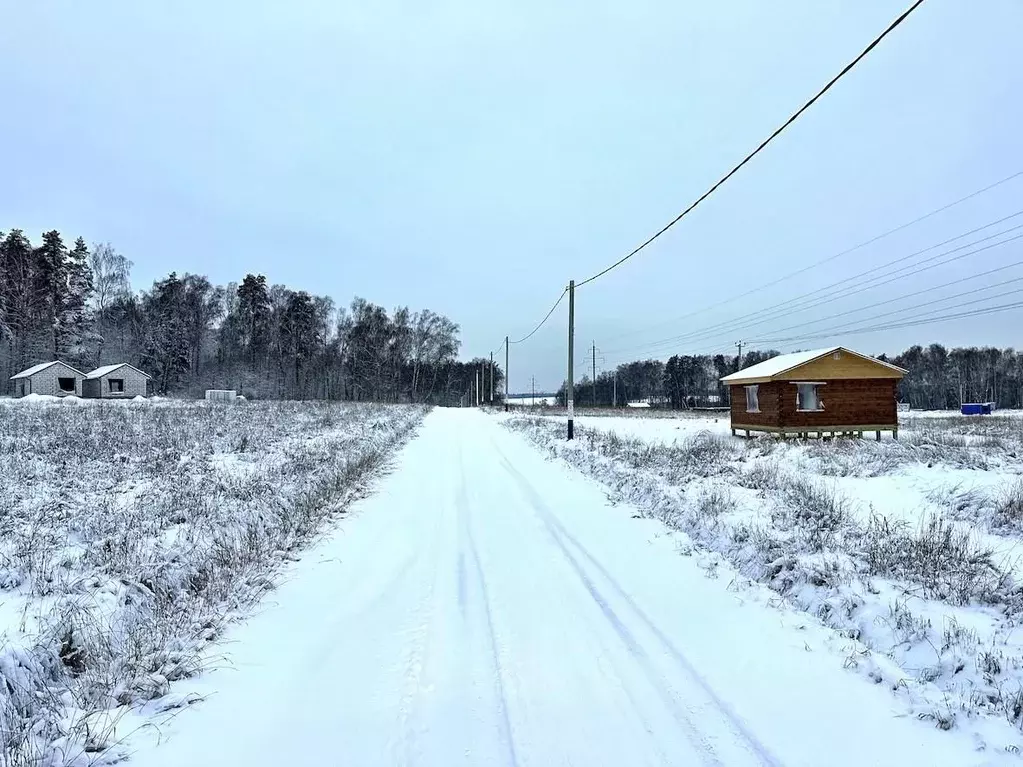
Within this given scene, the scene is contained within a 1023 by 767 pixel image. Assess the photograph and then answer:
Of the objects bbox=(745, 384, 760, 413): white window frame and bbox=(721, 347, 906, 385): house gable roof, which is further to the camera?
bbox=(745, 384, 760, 413): white window frame

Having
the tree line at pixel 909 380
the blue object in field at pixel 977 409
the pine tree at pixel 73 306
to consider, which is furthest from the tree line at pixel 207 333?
the blue object in field at pixel 977 409

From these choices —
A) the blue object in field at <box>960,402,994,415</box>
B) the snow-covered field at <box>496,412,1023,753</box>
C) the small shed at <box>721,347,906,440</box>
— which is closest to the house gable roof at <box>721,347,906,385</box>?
the small shed at <box>721,347,906,440</box>

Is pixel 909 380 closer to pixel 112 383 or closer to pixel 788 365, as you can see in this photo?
pixel 788 365

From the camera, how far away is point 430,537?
23.3 ft

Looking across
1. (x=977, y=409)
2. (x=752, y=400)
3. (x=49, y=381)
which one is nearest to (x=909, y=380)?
(x=977, y=409)

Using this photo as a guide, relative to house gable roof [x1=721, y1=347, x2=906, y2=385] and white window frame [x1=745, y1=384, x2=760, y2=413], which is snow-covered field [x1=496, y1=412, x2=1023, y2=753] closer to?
house gable roof [x1=721, y1=347, x2=906, y2=385]

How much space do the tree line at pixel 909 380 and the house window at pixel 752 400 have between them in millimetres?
61713

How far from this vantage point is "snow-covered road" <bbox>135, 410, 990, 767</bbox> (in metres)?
2.86

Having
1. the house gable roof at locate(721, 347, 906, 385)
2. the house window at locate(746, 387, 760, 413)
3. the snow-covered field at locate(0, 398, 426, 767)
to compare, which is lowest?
the snow-covered field at locate(0, 398, 426, 767)

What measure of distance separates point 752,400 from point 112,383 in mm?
55451

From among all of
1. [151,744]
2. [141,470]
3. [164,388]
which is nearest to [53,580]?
[151,744]

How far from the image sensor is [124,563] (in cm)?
567

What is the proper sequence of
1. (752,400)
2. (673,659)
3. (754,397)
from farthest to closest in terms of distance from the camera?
(752,400) < (754,397) < (673,659)

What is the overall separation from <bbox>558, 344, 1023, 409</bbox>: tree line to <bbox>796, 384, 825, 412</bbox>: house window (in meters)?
64.1
